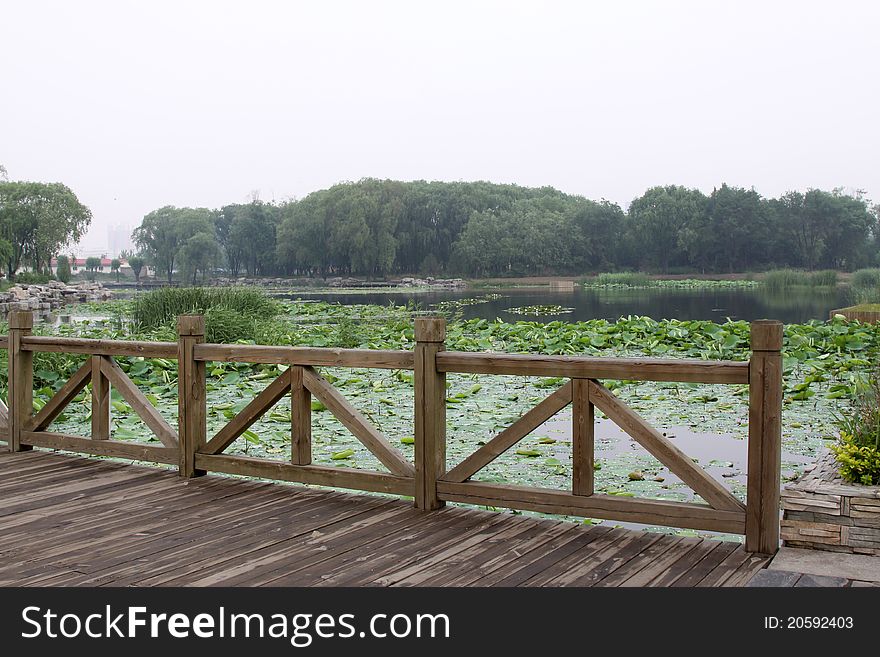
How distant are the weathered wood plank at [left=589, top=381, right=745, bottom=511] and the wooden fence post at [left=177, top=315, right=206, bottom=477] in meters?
2.69

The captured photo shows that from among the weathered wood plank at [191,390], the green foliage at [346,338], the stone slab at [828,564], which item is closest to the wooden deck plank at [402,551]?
the stone slab at [828,564]

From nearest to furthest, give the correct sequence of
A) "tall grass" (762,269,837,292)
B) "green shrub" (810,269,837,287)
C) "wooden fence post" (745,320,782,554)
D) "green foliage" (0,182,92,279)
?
"wooden fence post" (745,320,782,554)
"green shrub" (810,269,837,287)
"tall grass" (762,269,837,292)
"green foliage" (0,182,92,279)

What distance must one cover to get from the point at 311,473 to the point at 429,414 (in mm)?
883

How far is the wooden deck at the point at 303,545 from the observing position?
3797 millimetres

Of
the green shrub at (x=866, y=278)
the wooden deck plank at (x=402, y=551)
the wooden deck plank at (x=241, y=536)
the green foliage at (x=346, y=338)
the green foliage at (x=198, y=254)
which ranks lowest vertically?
the wooden deck plank at (x=241, y=536)

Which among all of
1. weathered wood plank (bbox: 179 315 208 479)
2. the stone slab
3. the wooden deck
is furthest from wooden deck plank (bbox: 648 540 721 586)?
weathered wood plank (bbox: 179 315 208 479)

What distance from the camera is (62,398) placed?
6.32 metres

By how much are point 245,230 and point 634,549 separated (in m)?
102

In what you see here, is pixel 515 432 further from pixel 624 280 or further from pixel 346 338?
pixel 624 280

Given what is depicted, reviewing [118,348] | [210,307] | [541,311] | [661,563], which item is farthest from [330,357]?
[541,311]

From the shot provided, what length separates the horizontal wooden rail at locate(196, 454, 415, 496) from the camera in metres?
5.03

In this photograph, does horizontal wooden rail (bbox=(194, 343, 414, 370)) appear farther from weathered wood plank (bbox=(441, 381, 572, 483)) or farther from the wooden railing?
weathered wood plank (bbox=(441, 381, 572, 483))

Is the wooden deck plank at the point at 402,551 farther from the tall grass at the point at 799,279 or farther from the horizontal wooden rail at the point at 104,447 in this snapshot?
the tall grass at the point at 799,279

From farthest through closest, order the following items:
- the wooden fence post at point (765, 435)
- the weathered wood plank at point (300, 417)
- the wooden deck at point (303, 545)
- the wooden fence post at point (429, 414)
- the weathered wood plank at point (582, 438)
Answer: the weathered wood plank at point (300, 417) < the wooden fence post at point (429, 414) < the weathered wood plank at point (582, 438) < the wooden fence post at point (765, 435) < the wooden deck at point (303, 545)
